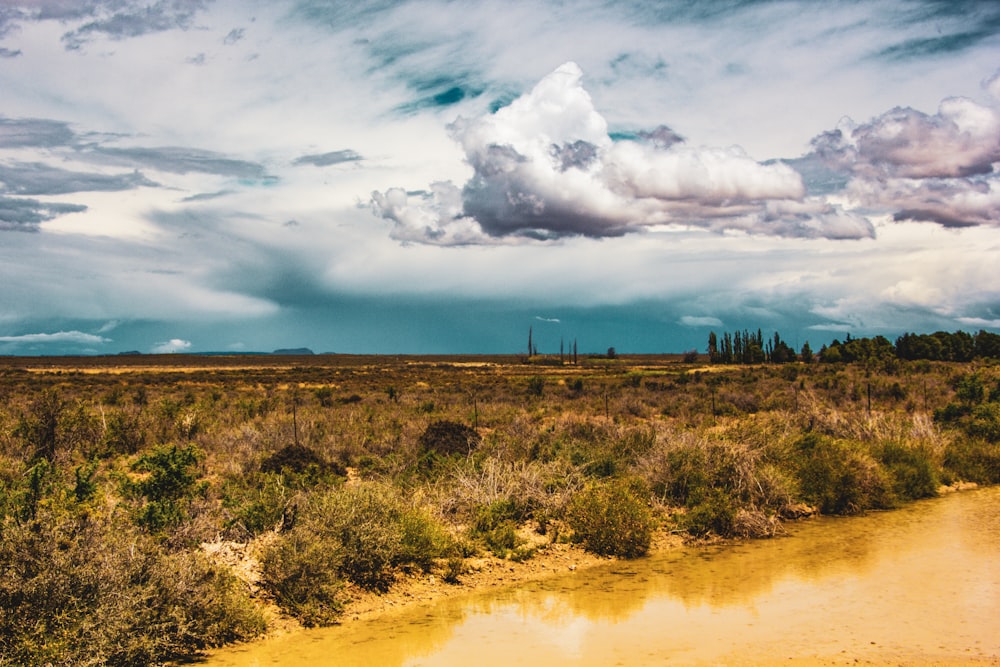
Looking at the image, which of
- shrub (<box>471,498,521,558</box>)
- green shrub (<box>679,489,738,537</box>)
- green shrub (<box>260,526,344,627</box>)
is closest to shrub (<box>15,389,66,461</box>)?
green shrub (<box>260,526,344,627</box>)

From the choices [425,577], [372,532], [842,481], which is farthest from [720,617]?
[842,481]

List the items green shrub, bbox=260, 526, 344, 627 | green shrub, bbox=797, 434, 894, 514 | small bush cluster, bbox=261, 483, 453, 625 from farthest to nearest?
green shrub, bbox=797, 434, 894, 514
small bush cluster, bbox=261, 483, 453, 625
green shrub, bbox=260, 526, 344, 627

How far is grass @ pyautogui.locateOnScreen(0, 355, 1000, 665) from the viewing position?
8.47 meters

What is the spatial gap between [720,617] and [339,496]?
595 cm

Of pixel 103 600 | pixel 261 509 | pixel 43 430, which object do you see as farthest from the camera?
pixel 43 430

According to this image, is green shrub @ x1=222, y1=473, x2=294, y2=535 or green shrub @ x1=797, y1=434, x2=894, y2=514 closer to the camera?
green shrub @ x1=222, y1=473, x2=294, y2=535

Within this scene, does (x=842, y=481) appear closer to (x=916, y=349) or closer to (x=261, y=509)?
(x=261, y=509)

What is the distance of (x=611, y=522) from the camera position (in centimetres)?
1373

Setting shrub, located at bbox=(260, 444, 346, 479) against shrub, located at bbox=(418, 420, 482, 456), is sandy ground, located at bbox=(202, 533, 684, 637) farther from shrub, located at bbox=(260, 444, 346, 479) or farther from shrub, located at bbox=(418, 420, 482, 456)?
shrub, located at bbox=(418, 420, 482, 456)

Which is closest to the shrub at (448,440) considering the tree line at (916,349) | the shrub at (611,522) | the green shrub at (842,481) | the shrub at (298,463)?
the shrub at (298,463)

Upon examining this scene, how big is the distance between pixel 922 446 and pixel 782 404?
479 inches

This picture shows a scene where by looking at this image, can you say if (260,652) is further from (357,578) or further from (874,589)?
(874,589)

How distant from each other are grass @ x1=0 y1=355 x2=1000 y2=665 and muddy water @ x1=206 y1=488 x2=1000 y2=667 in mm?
894

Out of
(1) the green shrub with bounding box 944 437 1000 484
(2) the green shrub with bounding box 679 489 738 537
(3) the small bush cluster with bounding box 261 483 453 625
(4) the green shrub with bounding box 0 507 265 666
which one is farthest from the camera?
(1) the green shrub with bounding box 944 437 1000 484
